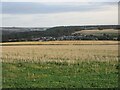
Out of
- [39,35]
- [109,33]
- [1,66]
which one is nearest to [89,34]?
[109,33]

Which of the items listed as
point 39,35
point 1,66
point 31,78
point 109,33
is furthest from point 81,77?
point 39,35

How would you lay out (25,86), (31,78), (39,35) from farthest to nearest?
1. (39,35)
2. (31,78)
3. (25,86)

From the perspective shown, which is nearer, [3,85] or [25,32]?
[3,85]

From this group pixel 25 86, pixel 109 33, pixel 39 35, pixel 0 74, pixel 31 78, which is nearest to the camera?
pixel 25 86

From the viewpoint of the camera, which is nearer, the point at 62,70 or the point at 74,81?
the point at 74,81

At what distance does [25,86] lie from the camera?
1130cm

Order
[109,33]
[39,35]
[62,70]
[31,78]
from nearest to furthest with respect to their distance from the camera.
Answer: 1. [31,78]
2. [62,70]
3. [109,33]
4. [39,35]

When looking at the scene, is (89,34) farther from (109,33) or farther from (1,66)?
(1,66)

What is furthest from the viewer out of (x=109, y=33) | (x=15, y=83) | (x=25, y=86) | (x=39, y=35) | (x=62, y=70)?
(x=39, y=35)

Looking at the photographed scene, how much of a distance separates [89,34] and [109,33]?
4961 millimetres

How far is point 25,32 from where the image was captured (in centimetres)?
8088

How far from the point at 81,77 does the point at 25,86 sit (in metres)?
3.32

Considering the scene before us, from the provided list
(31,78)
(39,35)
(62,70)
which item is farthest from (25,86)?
(39,35)

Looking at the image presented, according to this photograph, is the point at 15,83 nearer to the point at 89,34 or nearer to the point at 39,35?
the point at 89,34
